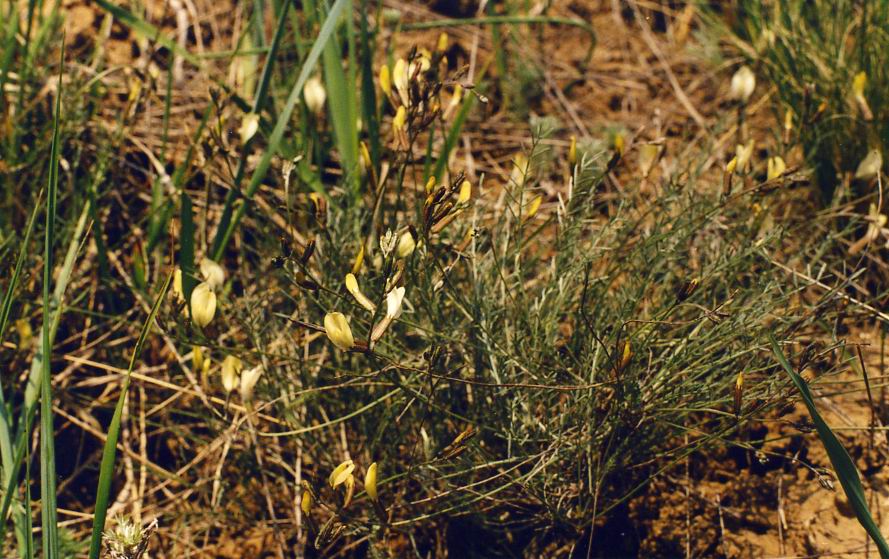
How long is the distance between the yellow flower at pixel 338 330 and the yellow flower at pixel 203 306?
0.86ft

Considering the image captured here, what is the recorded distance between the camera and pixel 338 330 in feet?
3.36

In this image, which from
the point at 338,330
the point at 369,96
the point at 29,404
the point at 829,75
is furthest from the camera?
the point at 829,75

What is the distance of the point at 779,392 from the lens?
48.3 inches

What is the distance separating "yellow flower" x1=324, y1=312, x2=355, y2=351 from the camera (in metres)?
1.02

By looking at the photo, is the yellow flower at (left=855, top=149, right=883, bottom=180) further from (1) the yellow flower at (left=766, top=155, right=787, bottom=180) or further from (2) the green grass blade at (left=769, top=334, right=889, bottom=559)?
(2) the green grass blade at (left=769, top=334, right=889, bottom=559)

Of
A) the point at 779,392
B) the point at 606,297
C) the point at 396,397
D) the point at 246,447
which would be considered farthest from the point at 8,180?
the point at 779,392

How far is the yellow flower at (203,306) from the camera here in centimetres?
121

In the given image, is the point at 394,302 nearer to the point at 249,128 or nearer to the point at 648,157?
the point at 249,128

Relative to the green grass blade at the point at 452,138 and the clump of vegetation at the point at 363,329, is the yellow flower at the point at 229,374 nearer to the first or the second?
the clump of vegetation at the point at 363,329

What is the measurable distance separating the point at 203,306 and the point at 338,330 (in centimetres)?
29

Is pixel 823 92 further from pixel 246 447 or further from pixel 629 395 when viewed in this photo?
pixel 246 447

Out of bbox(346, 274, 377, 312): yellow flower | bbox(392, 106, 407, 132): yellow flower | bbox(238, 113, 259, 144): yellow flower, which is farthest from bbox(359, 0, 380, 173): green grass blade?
bbox(346, 274, 377, 312): yellow flower

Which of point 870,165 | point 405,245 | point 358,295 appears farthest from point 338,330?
point 870,165

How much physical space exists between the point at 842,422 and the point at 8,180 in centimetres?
164
